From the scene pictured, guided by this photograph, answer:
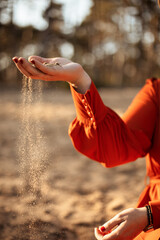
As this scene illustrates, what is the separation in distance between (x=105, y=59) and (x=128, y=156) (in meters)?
29.7

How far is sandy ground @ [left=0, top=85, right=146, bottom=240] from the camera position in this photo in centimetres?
223

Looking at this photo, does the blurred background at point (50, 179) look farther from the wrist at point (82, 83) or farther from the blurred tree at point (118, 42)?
the blurred tree at point (118, 42)

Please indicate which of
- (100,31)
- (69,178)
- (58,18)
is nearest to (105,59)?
(100,31)

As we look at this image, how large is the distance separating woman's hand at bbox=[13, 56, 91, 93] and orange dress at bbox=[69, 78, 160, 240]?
0.18 ft

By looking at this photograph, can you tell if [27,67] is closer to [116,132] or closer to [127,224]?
[116,132]

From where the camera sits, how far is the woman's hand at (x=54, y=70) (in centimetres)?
111

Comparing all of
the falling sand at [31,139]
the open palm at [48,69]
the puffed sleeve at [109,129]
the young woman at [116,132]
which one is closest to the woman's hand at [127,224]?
the young woman at [116,132]

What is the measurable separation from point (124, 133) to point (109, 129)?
0.42 feet

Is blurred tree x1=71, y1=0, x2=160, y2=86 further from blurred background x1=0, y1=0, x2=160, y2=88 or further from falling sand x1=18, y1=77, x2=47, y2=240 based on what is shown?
falling sand x1=18, y1=77, x2=47, y2=240

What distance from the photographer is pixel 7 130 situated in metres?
6.62

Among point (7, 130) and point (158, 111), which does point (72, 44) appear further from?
point (158, 111)

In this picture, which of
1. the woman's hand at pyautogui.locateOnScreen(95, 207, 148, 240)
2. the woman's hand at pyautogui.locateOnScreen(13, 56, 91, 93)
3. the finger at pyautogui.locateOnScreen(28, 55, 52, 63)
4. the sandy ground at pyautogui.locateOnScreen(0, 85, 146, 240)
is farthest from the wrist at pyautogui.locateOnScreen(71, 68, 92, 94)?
the woman's hand at pyautogui.locateOnScreen(95, 207, 148, 240)

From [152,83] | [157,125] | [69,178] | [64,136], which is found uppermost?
[152,83]

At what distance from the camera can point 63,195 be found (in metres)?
3.22
